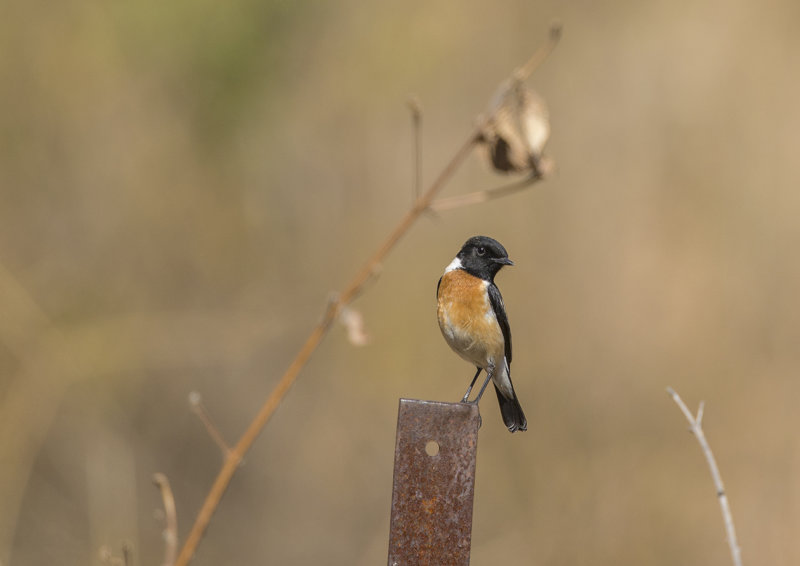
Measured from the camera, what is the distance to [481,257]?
9.07 ft

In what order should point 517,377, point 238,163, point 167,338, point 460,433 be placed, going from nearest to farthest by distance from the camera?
1. point 460,433
2. point 167,338
3. point 517,377
4. point 238,163

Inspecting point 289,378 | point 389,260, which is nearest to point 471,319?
point 289,378

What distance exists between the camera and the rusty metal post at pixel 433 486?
5.84 ft

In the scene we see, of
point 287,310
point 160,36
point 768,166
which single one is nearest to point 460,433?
point 287,310

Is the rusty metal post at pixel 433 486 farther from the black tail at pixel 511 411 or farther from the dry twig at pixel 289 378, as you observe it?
the black tail at pixel 511 411

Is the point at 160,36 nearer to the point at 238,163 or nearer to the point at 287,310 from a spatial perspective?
the point at 238,163

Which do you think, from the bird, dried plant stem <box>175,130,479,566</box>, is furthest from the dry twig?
the bird

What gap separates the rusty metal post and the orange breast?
96 centimetres

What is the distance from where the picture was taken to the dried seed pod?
252cm

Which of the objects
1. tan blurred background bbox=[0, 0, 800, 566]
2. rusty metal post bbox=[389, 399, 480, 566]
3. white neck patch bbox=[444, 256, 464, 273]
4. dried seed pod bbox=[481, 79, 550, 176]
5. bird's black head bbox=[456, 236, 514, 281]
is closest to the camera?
rusty metal post bbox=[389, 399, 480, 566]

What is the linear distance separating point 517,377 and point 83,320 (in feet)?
8.86

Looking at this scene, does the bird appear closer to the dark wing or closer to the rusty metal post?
the dark wing

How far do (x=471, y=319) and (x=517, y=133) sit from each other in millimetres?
594

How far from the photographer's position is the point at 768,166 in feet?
21.1
